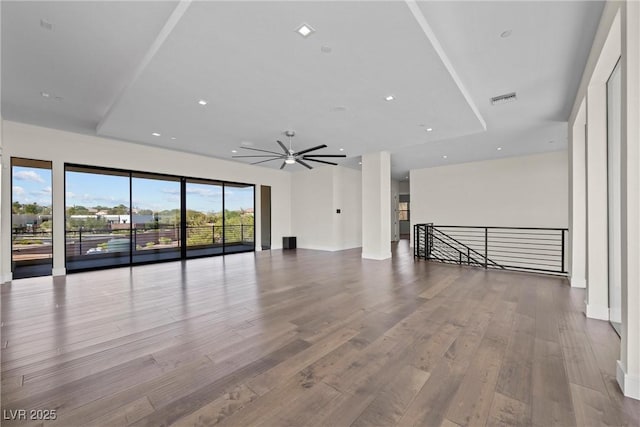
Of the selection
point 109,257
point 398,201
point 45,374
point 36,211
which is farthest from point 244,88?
point 398,201

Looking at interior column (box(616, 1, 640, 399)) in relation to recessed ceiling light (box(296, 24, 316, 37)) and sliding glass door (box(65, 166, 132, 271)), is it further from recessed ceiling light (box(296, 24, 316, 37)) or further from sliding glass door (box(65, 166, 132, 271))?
sliding glass door (box(65, 166, 132, 271))

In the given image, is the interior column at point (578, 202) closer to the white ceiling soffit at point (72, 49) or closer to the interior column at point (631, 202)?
the interior column at point (631, 202)

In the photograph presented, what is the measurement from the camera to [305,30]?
2.57 meters

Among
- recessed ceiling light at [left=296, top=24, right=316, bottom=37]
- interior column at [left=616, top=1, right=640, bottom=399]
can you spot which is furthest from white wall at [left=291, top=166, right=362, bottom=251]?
interior column at [left=616, top=1, right=640, bottom=399]

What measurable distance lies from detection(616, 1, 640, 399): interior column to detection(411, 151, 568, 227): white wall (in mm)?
8003

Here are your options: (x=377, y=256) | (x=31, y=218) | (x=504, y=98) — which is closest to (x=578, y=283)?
(x=504, y=98)

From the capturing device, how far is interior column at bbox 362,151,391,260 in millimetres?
7395

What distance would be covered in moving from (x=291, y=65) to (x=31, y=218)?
6.51 metres

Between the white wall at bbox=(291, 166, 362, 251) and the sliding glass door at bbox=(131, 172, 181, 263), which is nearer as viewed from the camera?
the sliding glass door at bbox=(131, 172, 181, 263)

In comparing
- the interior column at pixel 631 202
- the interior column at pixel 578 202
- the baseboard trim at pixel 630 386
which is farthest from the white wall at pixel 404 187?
the baseboard trim at pixel 630 386

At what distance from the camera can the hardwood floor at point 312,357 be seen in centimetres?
166

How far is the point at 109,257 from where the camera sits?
23.0 ft

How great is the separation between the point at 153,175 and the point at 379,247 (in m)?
6.59

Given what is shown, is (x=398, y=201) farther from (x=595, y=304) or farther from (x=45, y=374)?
(x=45, y=374)
